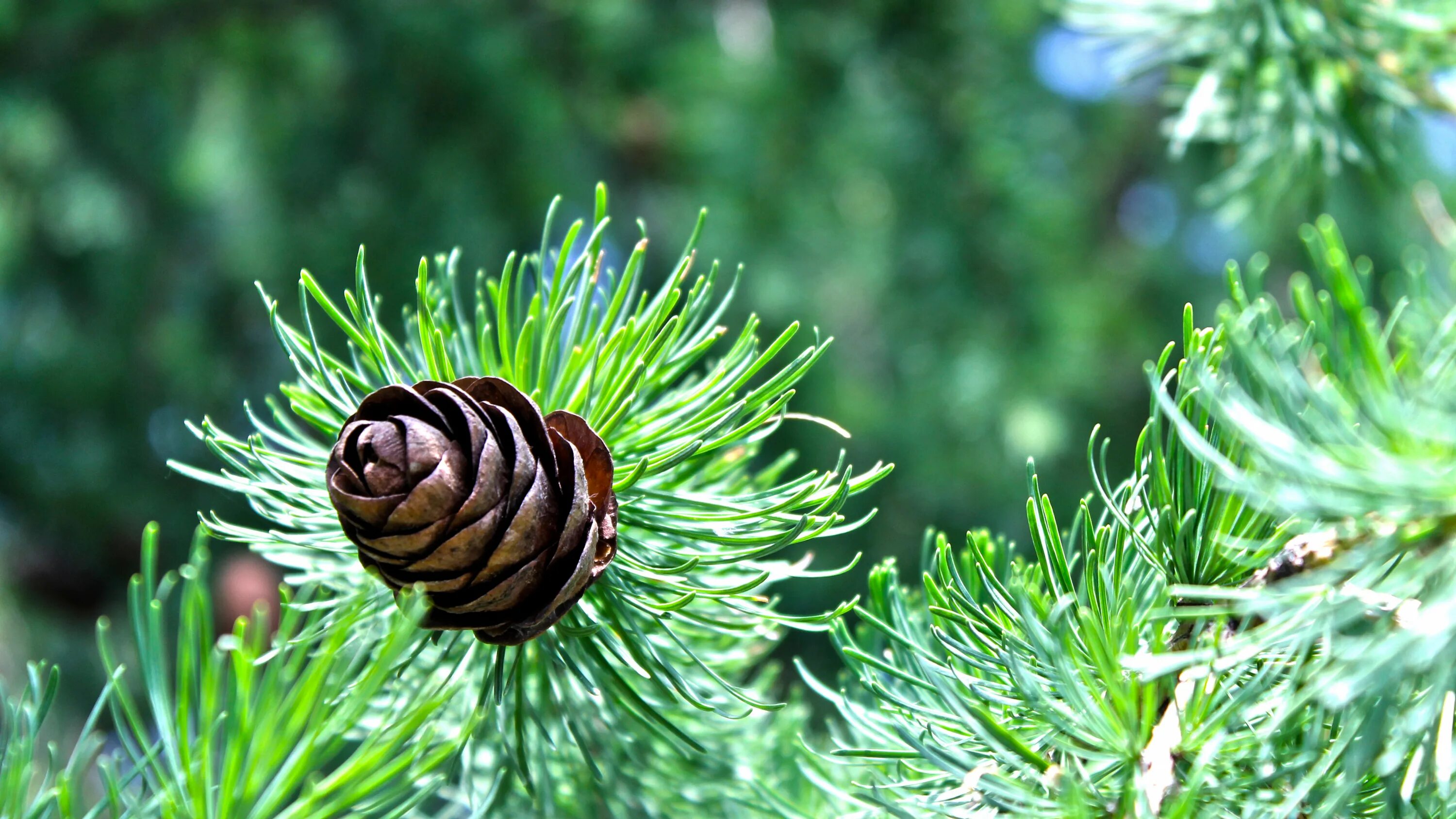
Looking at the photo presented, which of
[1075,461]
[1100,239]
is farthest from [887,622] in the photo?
[1100,239]

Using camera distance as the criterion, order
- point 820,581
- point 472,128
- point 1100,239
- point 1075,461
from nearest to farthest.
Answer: point 472,128
point 820,581
point 1075,461
point 1100,239

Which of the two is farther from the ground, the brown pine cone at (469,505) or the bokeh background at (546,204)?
the bokeh background at (546,204)

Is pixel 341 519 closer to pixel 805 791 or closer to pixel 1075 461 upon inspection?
pixel 805 791

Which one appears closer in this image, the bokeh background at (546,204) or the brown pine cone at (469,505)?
the brown pine cone at (469,505)

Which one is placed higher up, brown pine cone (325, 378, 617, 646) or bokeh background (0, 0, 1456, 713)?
bokeh background (0, 0, 1456, 713)
